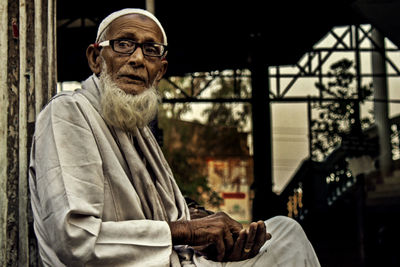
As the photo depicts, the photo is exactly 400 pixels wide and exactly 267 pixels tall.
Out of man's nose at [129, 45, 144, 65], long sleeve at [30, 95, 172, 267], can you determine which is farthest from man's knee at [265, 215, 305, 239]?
man's nose at [129, 45, 144, 65]

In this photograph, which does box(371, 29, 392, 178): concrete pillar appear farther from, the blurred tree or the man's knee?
the man's knee

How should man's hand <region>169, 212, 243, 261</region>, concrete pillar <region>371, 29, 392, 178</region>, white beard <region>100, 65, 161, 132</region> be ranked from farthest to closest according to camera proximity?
concrete pillar <region>371, 29, 392, 178</region> < white beard <region>100, 65, 161, 132</region> < man's hand <region>169, 212, 243, 261</region>

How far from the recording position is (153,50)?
9.41 feet

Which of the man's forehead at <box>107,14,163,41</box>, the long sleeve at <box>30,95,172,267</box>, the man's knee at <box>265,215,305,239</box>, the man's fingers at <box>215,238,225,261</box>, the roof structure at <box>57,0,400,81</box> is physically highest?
the roof structure at <box>57,0,400,81</box>

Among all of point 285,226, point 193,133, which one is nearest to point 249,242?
point 285,226

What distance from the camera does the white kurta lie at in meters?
2.25

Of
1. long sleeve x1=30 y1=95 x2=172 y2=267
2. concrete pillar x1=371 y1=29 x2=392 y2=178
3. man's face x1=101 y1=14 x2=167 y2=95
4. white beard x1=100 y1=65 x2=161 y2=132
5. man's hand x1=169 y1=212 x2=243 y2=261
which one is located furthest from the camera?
concrete pillar x1=371 y1=29 x2=392 y2=178

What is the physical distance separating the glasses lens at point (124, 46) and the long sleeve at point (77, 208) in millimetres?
398

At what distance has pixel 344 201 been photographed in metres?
13.0

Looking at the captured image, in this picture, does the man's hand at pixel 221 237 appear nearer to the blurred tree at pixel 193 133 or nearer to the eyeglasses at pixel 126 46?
the eyeglasses at pixel 126 46

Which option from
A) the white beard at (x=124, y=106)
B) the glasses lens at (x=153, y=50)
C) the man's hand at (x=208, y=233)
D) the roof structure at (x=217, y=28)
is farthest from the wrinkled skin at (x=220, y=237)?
the roof structure at (x=217, y=28)

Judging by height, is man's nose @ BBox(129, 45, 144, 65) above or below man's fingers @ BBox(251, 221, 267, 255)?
above

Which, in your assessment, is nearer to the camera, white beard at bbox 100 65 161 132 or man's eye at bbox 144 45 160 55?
white beard at bbox 100 65 161 132

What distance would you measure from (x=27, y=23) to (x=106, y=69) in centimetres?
69
